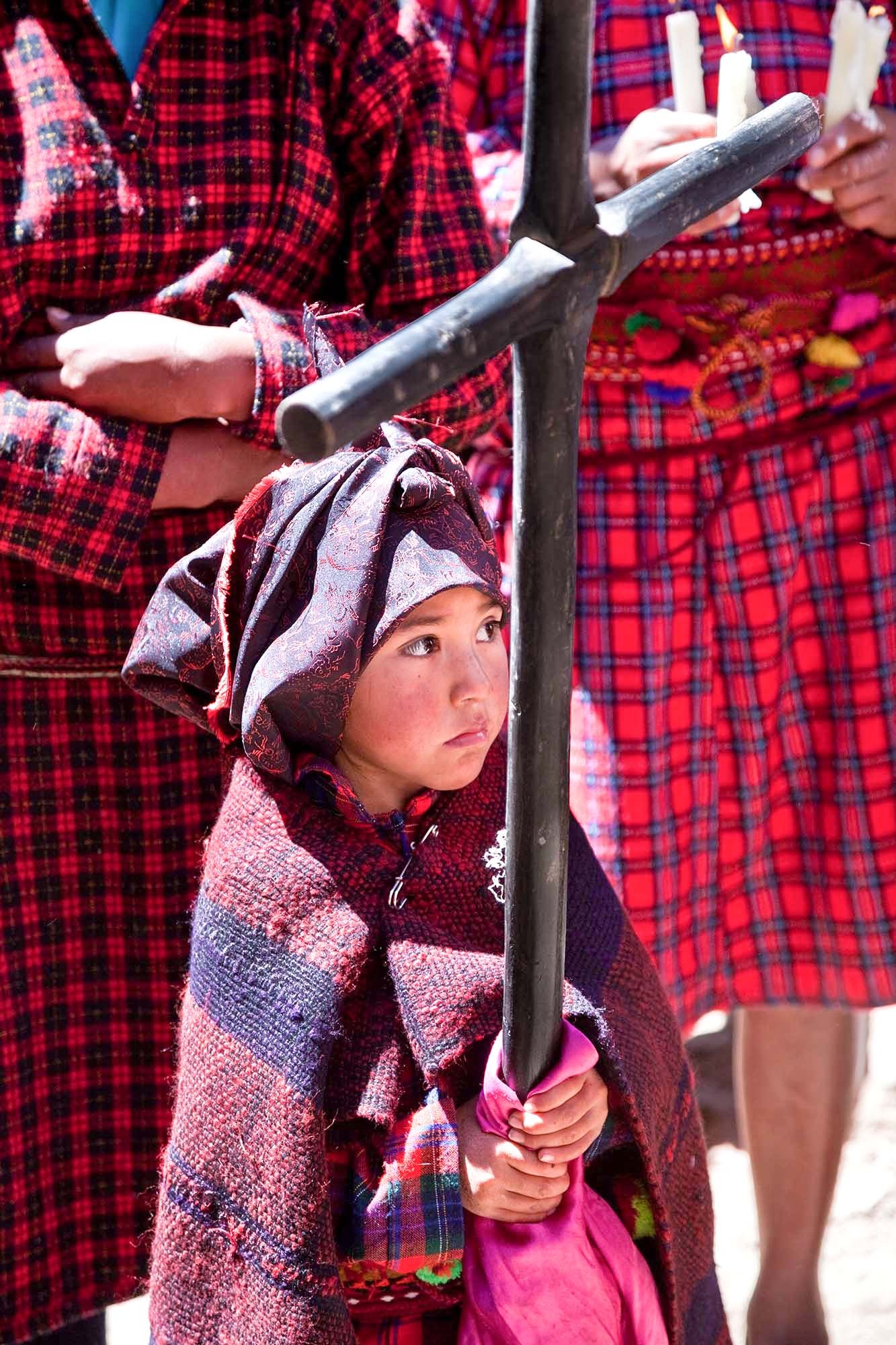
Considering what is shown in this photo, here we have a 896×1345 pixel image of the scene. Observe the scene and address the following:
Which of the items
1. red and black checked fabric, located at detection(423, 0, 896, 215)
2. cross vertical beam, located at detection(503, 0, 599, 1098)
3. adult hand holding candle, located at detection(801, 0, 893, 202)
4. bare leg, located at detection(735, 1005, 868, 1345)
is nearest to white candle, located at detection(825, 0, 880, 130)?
adult hand holding candle, located at detection(801, 0, 893, 202)

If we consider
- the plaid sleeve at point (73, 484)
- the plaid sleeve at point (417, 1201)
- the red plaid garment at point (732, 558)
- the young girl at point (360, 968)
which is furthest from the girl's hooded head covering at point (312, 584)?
the red plaid garment at point (732, 558)

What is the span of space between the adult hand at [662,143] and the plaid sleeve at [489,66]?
227mm

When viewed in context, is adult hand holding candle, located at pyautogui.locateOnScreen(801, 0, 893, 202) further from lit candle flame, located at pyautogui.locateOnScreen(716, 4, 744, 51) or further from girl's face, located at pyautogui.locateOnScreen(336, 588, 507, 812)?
girl's face, located at pyautogui.locateOnScreen(336, 588, 507, 812)

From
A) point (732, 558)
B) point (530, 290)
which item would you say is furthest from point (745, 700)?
point (530, 290)

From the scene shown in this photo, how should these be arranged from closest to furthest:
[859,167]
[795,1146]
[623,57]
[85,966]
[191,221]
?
[191,221] < [85,966] < [859,167] < [623,57] < [795,1146]

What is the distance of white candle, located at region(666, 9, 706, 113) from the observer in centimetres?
183

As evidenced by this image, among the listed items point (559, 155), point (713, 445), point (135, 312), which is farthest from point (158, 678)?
point (713, 445)

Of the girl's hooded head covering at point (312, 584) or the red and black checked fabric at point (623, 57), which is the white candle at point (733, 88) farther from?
the red and black checked fabric at point (623, 57)

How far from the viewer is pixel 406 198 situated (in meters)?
1.89

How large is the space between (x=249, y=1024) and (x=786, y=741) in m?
1.30

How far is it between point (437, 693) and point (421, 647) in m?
0.05

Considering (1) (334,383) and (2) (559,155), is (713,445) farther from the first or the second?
(1) (334,383)

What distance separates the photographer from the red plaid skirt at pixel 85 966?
6.37 ft

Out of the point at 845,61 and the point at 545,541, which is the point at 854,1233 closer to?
the point at 845,61
